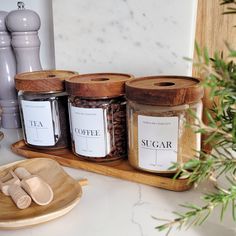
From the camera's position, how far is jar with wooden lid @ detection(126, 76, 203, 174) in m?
0.43

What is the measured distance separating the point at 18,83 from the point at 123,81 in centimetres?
20

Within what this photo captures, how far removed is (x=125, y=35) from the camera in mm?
618

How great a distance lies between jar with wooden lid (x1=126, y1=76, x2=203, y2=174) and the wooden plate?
0.11 metres

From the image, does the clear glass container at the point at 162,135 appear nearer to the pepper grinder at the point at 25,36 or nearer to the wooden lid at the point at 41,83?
the wooden lid at the point at 41,83

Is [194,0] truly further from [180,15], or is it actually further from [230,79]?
[230,79]

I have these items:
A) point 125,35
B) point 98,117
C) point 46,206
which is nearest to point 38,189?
point 46,206

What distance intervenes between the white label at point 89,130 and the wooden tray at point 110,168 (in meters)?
0.02

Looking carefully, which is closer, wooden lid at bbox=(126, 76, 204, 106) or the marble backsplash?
wooden lid at bbox=(126, 76, 204, 106)

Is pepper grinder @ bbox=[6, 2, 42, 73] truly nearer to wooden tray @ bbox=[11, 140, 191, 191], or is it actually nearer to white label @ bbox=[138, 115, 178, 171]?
wooden tray @ bbox=[11, 140, 191, 191]

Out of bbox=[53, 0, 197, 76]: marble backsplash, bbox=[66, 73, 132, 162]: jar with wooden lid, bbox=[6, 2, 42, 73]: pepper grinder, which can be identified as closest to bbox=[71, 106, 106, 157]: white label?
bbox=[66, 73, 132, 162]: jar with wooden lid

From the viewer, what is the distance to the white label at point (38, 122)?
55cm

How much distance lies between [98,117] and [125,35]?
0.21 m

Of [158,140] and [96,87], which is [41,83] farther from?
[158,140]

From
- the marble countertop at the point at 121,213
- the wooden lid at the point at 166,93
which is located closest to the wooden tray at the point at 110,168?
the marble countertop at the point at 121,213
